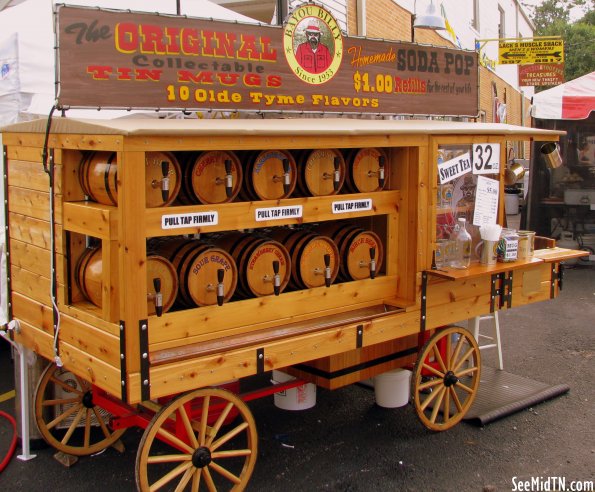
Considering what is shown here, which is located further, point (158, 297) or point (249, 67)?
point (249, 67)

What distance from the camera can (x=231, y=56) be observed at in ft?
14.6

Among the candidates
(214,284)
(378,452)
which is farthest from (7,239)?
(378,452)

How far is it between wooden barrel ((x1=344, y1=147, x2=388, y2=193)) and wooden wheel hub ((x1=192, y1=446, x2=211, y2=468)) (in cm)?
182

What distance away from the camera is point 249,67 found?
4.55 metres

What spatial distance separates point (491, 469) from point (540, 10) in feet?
198

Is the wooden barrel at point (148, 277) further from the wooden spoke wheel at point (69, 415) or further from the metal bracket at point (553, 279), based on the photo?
the metal bracket at point (553, 279)

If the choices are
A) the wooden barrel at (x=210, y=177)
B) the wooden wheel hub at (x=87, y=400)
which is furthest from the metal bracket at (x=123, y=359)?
the wooden wheel hub at (x=87, y=400)

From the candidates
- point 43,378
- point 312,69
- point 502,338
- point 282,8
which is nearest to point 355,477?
point 43,378

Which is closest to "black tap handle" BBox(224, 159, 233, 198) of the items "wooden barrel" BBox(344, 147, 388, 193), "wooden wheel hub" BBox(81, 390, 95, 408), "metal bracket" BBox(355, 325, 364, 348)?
"wooden barrel" BBox(344, 147, 388, 193)

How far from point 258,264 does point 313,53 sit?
5.56 ft

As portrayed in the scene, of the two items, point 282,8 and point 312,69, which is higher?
point 282,8

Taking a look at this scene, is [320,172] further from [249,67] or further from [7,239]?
[7,239]

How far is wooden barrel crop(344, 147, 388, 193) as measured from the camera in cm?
443

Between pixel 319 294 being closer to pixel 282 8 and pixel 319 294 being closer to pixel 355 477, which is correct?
pixel 355 477
